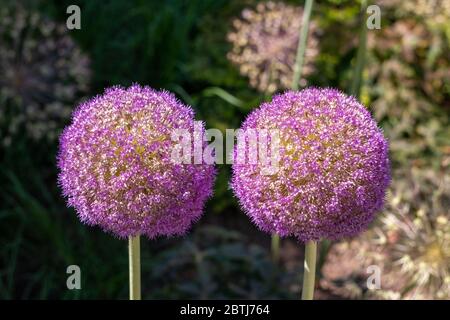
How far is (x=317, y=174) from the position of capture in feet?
5.04

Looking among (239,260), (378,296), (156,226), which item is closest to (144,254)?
(239,260)

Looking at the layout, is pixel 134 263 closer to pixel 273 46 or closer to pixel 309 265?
pixel 309 265

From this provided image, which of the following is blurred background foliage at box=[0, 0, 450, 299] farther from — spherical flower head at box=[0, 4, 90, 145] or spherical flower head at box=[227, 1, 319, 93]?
spherical flower head at box=[227, 1, 319, 93]

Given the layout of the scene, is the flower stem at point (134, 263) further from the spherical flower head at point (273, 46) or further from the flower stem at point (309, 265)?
the spherical flower head at point (273, 46)

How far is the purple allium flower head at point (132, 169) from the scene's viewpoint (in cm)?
154

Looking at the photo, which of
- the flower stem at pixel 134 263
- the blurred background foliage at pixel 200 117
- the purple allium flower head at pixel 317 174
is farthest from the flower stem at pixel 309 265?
the blurred background foliage at pixel 200 117

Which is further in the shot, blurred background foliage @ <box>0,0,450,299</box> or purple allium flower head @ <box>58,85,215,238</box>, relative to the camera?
blurred background foliage @ <box>0,0,450,299</box>

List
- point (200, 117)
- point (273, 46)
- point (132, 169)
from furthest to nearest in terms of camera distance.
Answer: point (200, 117), point (273, 46), point (132, 169)

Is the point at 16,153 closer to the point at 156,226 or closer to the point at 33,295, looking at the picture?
the point at 33,295

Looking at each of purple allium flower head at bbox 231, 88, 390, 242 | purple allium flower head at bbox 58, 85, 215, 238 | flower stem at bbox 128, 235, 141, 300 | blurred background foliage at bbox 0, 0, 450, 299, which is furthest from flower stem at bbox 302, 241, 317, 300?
blurred background foliage at bbox 0, 0, 450, 299

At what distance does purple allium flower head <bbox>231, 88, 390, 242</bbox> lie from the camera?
1.54 m

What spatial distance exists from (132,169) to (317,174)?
16.1 inches

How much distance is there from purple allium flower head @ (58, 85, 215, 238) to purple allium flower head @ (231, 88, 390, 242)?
0.14 m

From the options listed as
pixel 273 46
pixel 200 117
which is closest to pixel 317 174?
pixel 273 46
